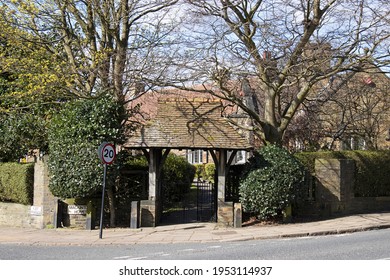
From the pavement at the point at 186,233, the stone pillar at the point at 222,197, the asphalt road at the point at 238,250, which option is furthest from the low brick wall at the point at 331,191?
the asphalt road at the point at 238,250

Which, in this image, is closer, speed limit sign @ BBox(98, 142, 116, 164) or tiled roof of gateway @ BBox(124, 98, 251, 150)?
speed limit sign @ BBox(98, 142, 116, 164)

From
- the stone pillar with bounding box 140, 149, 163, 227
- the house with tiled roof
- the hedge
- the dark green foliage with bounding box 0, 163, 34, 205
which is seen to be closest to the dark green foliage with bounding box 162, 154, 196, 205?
the house with tiled roof

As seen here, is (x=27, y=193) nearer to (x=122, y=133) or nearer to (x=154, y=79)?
(x=122, y=133)

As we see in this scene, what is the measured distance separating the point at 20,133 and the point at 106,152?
6698mm

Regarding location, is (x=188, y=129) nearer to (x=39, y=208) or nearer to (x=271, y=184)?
(x=271, y=184)

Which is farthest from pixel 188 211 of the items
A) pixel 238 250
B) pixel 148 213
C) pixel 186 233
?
pixel 238 250

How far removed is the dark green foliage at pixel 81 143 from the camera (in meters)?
Result: 14.3

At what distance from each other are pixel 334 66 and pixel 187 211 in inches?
325

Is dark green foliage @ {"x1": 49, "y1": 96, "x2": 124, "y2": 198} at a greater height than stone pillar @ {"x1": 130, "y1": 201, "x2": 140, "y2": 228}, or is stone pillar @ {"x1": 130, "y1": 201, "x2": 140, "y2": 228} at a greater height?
dark green foliage @ {"x1": 49, "y1": 96, "x2": 124, "y2": 198}

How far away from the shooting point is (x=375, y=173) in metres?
17.8

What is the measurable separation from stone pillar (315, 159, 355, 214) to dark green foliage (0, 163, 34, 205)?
10.5m

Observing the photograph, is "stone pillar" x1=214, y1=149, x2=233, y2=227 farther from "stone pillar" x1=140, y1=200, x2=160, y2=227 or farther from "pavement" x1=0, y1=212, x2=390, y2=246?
"stone pillar" x1=140, y1=200, x2=160, y2=227

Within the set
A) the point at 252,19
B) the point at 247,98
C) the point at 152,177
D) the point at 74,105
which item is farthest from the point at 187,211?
the point at 252,19

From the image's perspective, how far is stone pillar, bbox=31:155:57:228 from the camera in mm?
15406
